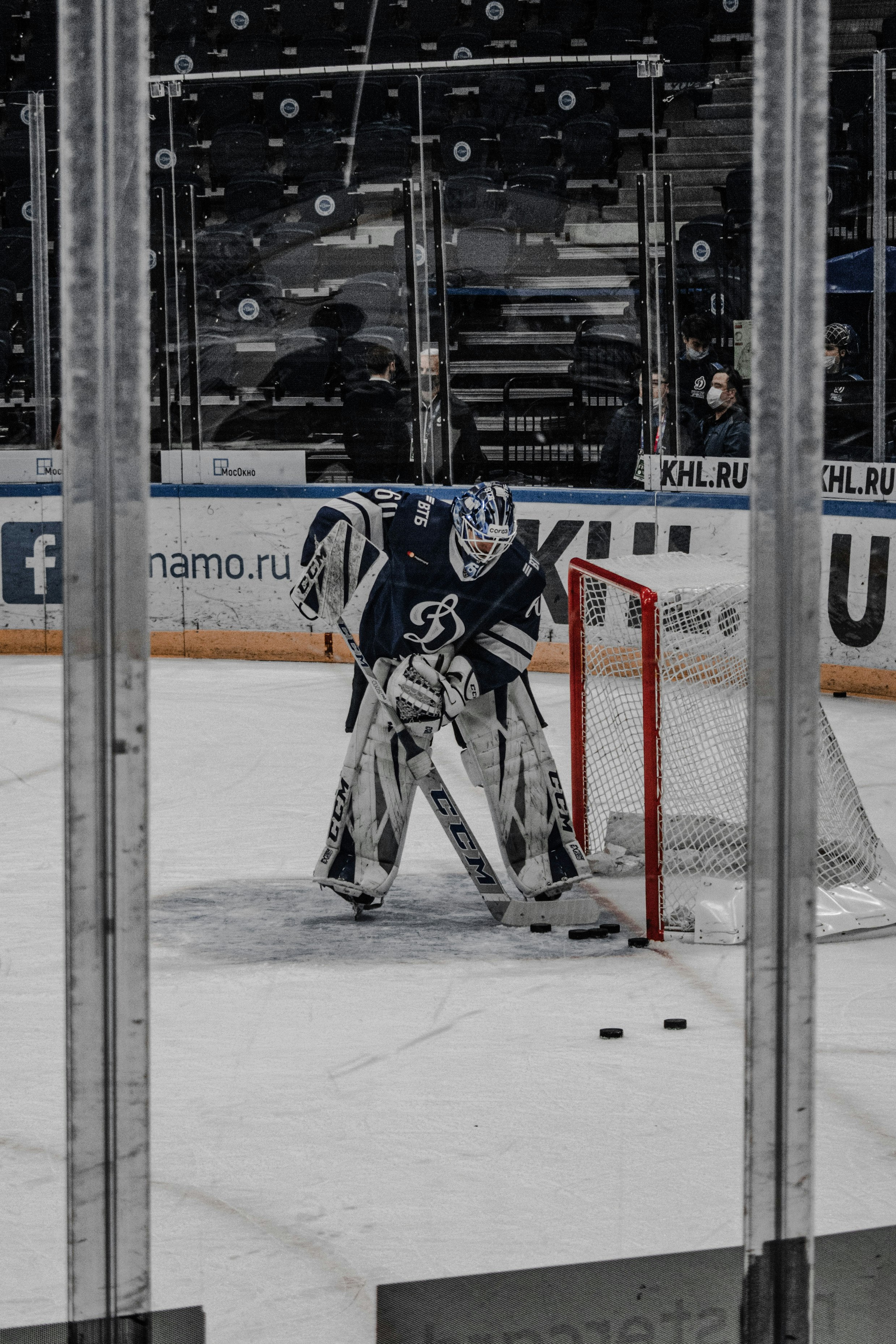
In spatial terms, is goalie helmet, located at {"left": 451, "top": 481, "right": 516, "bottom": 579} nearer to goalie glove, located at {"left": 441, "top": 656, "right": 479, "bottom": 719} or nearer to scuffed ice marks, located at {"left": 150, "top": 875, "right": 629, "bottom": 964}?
goalie glove, located at {"left": 441, "top": 656, "right": 479, "bottom": 719}

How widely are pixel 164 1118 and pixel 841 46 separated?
9.60 metres

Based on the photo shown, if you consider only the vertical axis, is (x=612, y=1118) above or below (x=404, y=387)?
below

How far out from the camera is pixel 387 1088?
3158 millimetres

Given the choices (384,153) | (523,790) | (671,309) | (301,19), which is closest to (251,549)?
(384,153)

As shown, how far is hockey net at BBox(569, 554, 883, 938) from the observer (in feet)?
13.4

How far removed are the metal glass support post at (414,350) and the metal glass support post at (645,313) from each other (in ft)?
3.47

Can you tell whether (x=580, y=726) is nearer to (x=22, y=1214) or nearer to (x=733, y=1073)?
(x=733, y=1073)

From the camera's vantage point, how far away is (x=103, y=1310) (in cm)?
137

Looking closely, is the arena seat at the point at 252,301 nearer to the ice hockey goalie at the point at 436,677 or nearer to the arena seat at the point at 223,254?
the arena seat at the point at 223,254

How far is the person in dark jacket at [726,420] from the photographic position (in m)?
7.59

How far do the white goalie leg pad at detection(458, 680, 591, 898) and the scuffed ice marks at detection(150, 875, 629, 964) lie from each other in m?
0.16

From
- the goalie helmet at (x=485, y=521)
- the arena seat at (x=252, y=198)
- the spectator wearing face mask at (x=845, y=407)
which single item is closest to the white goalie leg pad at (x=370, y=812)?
the goalie helmet at (x=485, y=521)

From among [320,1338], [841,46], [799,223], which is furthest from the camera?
[841,46]

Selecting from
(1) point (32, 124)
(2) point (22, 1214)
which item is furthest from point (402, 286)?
(2) point (22, 1214)
